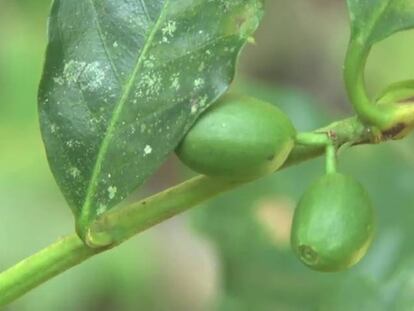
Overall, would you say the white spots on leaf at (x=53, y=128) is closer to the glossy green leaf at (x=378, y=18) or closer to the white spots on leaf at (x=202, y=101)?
the white spots on leaf at (x=202, y=101)

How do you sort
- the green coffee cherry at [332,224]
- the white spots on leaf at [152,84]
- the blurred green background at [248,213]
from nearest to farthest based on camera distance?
1. the green coffee cherry at [332,224]
2. the white spots on leaf at [152,84]
3. the blurred green background at [248,213]

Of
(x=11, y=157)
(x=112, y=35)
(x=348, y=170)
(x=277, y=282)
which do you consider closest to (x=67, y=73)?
(x=112, y=35)

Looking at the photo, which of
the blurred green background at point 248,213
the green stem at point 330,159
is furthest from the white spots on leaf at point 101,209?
the blurred green background at point 248,213

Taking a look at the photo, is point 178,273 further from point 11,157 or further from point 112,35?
point 112,35

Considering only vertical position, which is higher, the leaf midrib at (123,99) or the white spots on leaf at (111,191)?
the leaf midrib at (123,99)

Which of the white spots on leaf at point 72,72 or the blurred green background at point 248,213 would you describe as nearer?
the white spots on leaf at point 72,72

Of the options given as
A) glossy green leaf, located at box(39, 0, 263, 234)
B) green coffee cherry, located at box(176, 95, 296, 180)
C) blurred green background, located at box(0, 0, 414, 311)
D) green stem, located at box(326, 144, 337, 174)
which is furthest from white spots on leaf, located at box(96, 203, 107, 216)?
blurred green background, located at box(0, 0, 414, 311)

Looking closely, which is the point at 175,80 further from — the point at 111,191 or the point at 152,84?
the point at 111,191
